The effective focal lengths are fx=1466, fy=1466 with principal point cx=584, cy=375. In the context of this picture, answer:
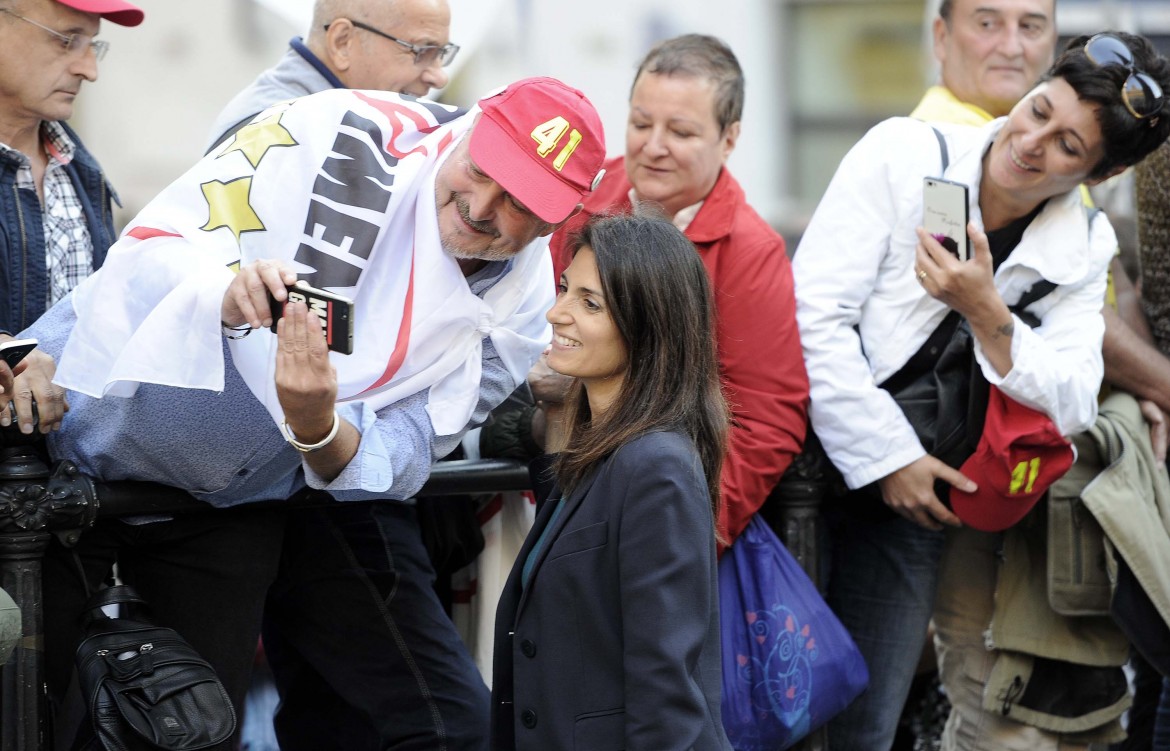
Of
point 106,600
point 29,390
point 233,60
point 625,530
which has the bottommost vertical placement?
point 233,60

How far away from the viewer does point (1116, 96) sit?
3338mm

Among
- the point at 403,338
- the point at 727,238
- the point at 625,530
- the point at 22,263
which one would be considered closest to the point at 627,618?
the point at 625,530

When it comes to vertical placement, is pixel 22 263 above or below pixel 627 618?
above

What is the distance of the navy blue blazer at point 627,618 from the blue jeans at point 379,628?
1.84 ft

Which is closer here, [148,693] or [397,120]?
[148,693]

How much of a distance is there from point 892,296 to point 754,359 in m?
0.40

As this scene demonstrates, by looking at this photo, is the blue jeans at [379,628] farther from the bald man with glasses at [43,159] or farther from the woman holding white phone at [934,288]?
the woman holding white phone at [934,288]

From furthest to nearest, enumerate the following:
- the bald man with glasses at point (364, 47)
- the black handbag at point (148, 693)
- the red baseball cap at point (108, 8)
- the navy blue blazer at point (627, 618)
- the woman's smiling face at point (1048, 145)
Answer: the bald man with glasses at point (364, 47)
the woman's smiling face at point (1048, 145)
the red baseball cap at point (108, 8)
the black handbag at point (148, 693)
the navy blue blazer at point (627, 618)

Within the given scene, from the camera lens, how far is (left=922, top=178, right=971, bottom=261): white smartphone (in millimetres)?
3254

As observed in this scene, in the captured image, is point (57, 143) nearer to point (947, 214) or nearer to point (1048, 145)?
point (947, 214)

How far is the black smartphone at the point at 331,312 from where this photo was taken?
7.96 ft

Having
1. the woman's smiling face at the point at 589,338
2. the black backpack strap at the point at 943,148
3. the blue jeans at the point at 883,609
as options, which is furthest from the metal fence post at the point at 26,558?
the black backpack strap at the point at 943,148

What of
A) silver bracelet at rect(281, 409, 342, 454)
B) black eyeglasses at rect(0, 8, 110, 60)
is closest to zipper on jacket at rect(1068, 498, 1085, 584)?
silver bracelet at rect(281, 409, 342, 454)

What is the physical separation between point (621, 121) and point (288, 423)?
18.4ft
